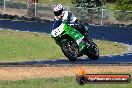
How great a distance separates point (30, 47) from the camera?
23.6m

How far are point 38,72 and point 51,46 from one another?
10.3 metres

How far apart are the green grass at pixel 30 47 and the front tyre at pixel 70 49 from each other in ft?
7.69

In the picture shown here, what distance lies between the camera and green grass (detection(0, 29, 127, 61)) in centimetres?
2037

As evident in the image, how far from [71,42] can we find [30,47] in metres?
Answer: 6.41

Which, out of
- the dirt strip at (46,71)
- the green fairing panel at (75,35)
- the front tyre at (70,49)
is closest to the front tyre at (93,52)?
the green fairing panel at (75,35)

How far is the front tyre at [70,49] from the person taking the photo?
1720 cm

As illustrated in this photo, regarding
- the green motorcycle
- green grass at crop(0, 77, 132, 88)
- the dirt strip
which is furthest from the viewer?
the green motorcycle

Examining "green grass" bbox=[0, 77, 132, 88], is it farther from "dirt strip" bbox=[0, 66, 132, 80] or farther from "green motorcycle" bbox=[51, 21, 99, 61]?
"green motorcycle" bbox=[51, 21, 99, 61]

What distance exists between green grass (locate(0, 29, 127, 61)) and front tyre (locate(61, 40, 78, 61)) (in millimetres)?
2344

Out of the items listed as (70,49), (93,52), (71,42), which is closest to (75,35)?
(71,42)

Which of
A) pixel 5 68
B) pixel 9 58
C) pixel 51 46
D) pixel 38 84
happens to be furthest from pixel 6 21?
pixel 38 84

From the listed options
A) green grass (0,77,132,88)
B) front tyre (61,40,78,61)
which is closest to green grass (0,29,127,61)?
front tyre (61,40,78,61)

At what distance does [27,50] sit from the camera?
2236 centimetres

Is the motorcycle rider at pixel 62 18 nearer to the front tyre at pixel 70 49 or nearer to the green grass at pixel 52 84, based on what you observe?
the front tyre at pixel 70 49
